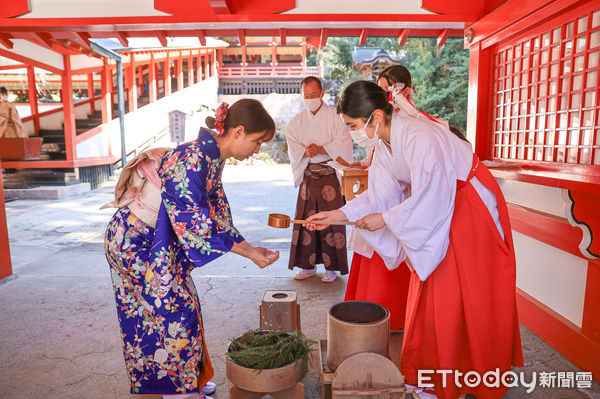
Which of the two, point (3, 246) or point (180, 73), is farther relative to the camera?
point (180, 73)

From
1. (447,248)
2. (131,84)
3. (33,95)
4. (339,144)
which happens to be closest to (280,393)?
(447,248)

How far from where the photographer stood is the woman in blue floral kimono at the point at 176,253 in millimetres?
2082

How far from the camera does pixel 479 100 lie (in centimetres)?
414

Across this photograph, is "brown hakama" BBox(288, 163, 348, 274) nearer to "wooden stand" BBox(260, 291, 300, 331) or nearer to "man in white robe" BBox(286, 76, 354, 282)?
"man in white robe" BBox(286, 76, 354, 282)

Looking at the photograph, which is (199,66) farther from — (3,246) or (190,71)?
(3,246)

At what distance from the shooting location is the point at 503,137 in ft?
13.0

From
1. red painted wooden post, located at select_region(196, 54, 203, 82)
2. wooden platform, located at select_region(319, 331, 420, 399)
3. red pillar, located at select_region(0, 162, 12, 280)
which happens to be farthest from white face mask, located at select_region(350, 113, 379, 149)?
red painted wooden post, located at select_region(196, 54, 203, 82)

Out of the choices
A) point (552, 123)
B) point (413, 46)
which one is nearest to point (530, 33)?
point (552, 123)

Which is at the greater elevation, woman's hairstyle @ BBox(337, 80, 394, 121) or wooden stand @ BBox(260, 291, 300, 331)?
woman's hairstyle @ BBox(337, 80, 394, 121)

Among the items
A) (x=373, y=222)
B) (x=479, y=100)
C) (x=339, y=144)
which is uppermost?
(x=479, y=100)

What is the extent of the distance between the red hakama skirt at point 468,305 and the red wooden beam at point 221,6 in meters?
2.67

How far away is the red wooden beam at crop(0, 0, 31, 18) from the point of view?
160 inches

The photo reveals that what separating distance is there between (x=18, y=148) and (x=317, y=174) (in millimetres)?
10686

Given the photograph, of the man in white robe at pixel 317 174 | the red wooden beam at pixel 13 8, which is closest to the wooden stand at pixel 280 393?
the man in white robe at pixel 317 174
